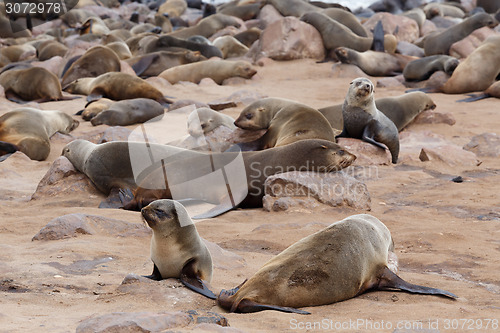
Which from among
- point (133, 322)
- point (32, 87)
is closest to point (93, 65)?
point (32, 87)

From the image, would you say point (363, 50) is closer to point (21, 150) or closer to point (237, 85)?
point (237, 85)

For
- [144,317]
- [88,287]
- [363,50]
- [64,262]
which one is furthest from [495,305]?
[363,50]

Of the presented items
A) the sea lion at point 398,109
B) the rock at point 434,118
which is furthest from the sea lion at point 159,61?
the rock at point 434,118

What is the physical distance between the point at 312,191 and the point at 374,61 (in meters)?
9.22

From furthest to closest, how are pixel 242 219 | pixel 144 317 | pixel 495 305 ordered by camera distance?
pixel 242 219, pixel 495 305, pixel 144 317

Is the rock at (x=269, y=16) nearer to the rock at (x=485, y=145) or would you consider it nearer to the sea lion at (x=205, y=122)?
the sea lion at (x=205, y=122)

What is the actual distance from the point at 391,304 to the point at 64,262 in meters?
1.86

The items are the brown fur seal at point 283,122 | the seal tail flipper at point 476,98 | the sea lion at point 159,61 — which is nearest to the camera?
the brown fur seal at point 283,122

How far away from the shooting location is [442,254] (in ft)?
13.2

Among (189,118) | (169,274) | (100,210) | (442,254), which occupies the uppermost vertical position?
(169,274)

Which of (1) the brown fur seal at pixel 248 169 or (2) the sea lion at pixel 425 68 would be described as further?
(2) the sea lion at pixel 425 68

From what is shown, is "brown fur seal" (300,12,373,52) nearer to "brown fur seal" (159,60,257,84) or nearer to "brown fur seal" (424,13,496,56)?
"brown fur seal" (424,13,496,56)

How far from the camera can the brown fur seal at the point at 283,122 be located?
22.6 ft

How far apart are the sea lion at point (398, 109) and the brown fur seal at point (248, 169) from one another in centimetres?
306
